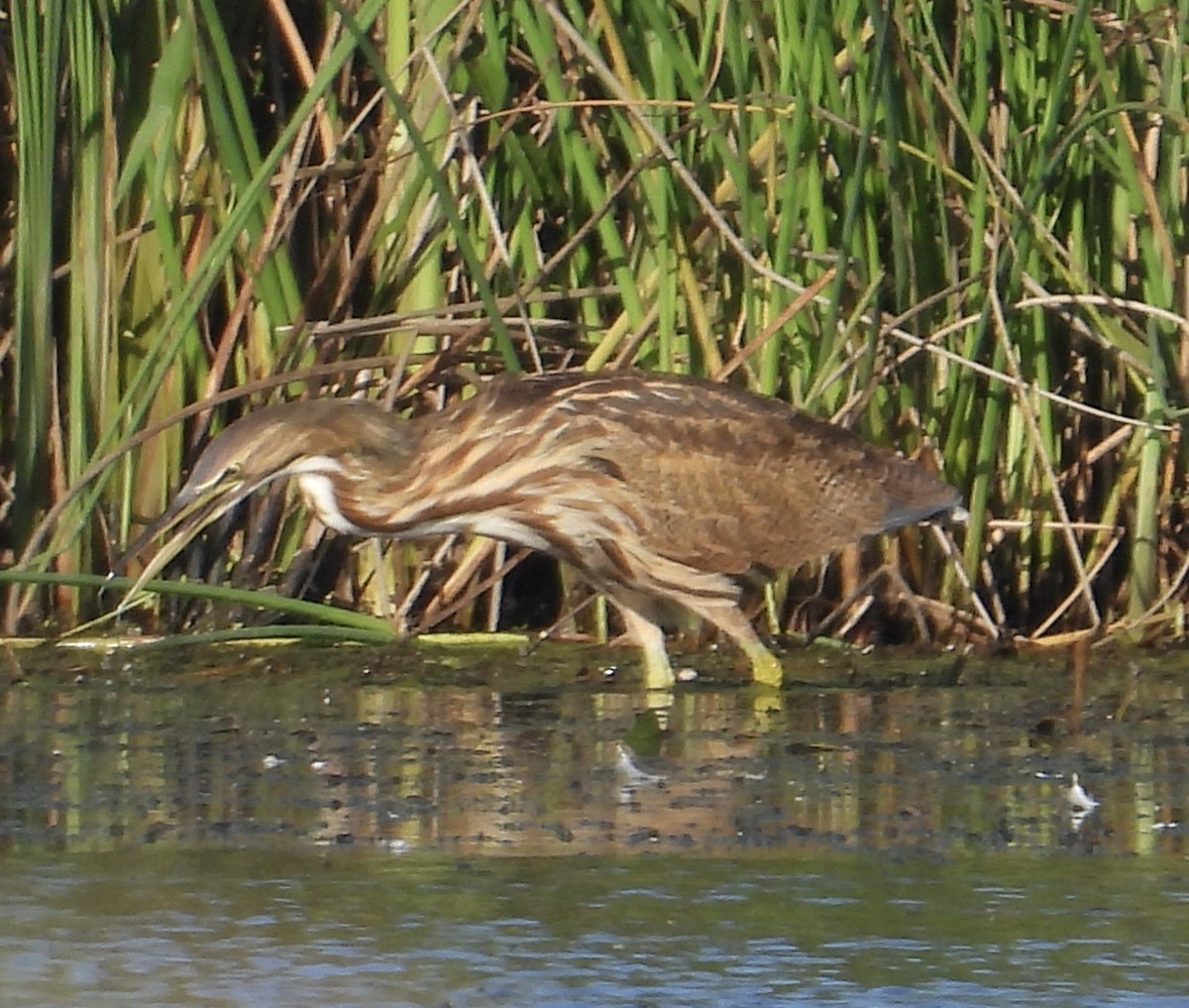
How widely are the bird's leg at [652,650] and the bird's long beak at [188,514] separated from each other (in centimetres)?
80

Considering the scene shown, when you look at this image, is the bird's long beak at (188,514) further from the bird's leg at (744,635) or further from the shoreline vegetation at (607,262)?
the bird's leg at (744,635)

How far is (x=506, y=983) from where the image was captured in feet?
10.4

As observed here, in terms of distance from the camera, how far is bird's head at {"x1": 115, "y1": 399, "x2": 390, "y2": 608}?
5.06m

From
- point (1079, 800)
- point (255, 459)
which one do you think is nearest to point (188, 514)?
point (255, 459)

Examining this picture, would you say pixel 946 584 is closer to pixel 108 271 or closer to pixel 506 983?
pixel 108 271

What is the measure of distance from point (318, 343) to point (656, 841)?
2.03m

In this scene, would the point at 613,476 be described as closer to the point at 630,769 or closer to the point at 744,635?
the point at 744,635

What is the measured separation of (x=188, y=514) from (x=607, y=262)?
1118 mm

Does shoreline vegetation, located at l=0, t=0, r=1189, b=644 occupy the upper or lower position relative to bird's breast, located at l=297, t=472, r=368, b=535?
upper

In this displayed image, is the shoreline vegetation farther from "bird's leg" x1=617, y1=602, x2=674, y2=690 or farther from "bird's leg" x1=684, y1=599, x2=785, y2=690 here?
"bird's leg" x1=617, y1=602, x2=674, y2=690

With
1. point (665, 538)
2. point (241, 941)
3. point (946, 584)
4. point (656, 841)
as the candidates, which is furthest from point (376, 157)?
point (241, 941)

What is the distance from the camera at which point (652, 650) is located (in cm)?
527

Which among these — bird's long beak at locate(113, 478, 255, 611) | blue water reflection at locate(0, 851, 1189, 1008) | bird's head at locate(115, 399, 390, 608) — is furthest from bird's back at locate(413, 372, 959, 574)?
blue water reflection at locate(0, 851, 1189, 1008)

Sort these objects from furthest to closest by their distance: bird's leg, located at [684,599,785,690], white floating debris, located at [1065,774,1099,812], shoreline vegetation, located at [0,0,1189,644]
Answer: shoreline vegetation, located at [0,0,1189,644]
bird's leg, located at [684,599,785,690]
white floating debris, located at [1065,774,1099,812]
